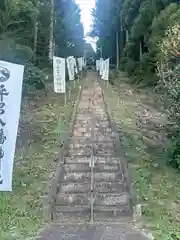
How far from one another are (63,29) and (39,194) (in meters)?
31.9

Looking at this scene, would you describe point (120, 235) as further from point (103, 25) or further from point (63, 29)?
point (103, 25)

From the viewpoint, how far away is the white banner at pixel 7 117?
7125 mm

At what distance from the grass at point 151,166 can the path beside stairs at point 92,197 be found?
0.33 m

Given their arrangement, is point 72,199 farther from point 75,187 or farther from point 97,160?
point 97,160

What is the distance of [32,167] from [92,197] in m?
2.24

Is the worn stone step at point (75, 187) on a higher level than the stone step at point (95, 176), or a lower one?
lower

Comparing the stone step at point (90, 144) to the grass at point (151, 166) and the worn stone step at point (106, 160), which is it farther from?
the worn stone step at point (106, 160)

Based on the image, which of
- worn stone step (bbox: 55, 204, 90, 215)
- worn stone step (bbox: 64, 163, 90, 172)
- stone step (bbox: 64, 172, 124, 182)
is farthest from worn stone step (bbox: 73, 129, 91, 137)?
worn stone step (bbox: 55, 204, 90, 215)

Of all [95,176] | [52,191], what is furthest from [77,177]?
[52,191]

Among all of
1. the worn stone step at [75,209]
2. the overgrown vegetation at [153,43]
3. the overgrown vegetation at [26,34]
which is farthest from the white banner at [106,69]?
the worn stone step at [75,209]

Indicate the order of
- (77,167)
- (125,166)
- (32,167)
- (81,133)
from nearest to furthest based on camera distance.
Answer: (125,166)
(77,167)
(32,167)
(81,133)

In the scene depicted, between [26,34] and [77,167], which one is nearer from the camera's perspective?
[77,167]

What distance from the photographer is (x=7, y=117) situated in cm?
717

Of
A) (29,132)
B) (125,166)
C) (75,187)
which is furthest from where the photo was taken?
(29,132)
